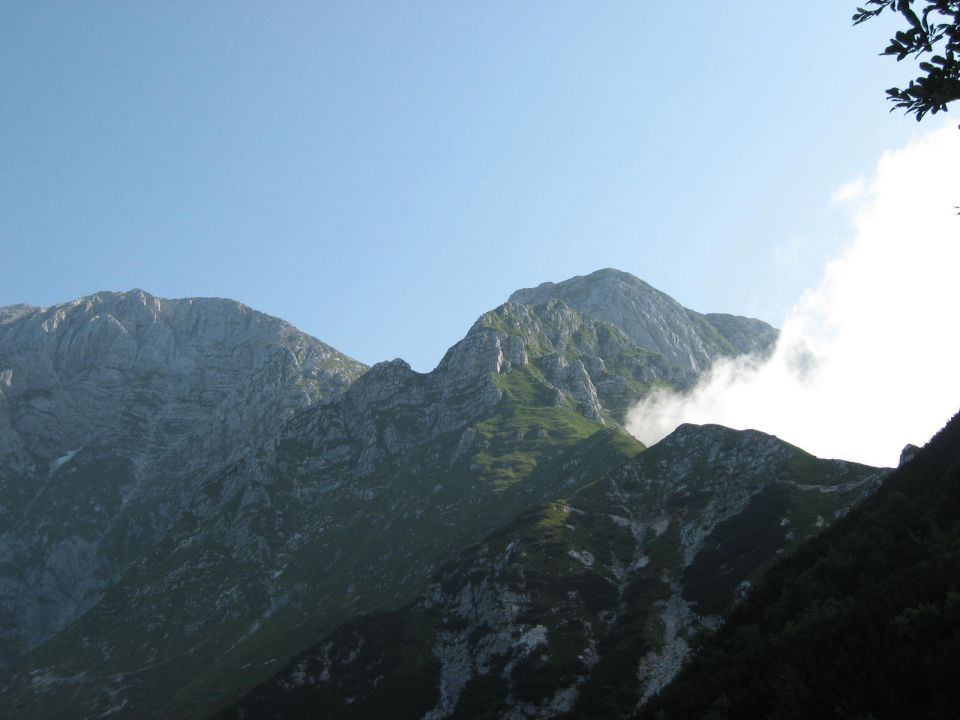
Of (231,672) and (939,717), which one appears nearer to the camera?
(939,717)

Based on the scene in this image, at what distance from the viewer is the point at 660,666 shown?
297 feet

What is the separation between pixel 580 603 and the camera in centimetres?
11950

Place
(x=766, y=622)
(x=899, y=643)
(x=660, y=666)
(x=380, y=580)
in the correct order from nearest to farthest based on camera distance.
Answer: (x=899, y=643) → (x=766, y=622) → (x=660, y=666) → (x=380, y=580)

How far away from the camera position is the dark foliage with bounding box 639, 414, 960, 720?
23516 millimetres

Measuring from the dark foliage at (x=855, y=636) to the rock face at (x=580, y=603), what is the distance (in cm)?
3902

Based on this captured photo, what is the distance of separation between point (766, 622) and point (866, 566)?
7.75 m

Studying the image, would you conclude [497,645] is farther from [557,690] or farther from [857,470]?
[857,470]

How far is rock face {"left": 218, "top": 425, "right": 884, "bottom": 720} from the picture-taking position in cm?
9781

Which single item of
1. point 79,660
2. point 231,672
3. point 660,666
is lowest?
point 660,666

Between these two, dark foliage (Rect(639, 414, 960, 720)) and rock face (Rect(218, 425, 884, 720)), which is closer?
dark foliage (Rect(639, 414, 960, 720))

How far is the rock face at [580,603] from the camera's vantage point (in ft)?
321

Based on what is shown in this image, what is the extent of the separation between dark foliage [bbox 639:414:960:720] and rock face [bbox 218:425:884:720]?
3902 cm

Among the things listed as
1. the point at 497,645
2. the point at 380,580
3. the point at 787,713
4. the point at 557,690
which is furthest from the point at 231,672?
the point at 787,713

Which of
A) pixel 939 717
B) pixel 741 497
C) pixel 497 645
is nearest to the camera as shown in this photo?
pixel 939 717
